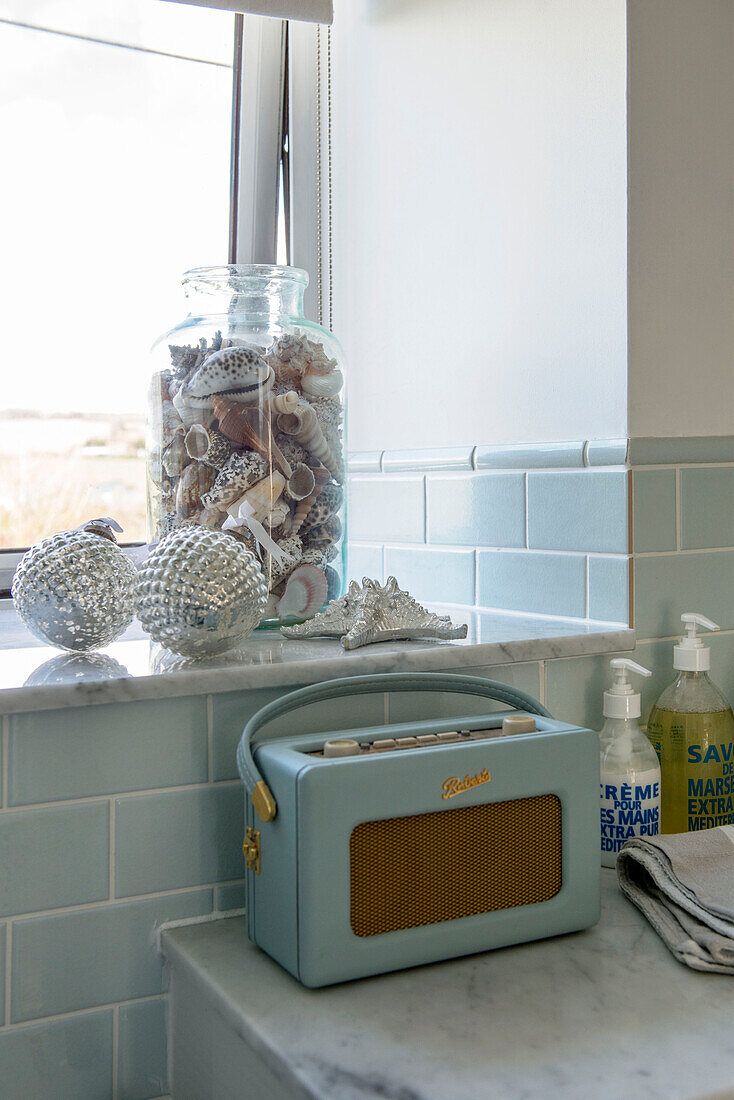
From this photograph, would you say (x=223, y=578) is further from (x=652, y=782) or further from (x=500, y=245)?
(x=500, y=245)

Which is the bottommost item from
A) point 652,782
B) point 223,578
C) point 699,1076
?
point 699,1076

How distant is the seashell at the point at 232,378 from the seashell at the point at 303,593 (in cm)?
17

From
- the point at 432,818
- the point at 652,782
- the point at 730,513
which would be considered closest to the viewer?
the point at 432,818

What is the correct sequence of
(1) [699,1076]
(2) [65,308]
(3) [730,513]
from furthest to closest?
(2) [65,308]
(3) [730,513]
(1) [699,1076]

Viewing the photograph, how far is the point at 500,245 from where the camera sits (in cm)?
119

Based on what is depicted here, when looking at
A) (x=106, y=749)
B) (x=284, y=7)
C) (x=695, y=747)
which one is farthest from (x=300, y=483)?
(x=284, y=7)

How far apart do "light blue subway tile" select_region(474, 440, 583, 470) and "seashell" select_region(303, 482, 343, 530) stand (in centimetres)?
21

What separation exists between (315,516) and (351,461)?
40cm

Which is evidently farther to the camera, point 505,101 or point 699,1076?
point 505,101

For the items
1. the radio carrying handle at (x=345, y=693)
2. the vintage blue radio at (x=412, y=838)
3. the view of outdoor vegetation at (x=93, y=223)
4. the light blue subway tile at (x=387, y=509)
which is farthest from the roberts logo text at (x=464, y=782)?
the view of outdoor vegetation at (x=93, y=223)

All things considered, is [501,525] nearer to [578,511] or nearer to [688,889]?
[578,511]

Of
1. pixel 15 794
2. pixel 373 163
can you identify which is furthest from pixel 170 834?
pixel 373 163

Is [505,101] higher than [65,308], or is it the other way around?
[505,101]

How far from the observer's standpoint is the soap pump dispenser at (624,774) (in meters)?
0.95
